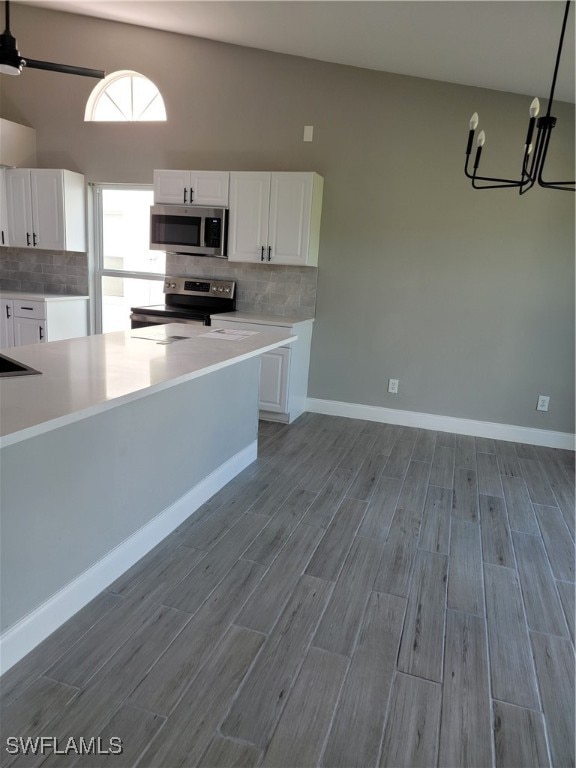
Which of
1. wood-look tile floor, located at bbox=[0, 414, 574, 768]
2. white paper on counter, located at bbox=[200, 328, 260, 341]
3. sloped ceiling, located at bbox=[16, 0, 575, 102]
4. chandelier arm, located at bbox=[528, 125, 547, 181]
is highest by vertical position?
sloped ceiling, located at bbox=[16, 0, 575, 102]

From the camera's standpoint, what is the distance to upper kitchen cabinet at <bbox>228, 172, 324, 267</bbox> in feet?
13.5

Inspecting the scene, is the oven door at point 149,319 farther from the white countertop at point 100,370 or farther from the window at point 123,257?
the white countertop at point 100,370

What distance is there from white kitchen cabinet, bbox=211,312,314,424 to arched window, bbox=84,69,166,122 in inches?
83.9

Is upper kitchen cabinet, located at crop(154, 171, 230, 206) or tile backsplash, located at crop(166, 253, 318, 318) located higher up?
upper kitchen cabinet, located at crop(154, 171, 230, 206)

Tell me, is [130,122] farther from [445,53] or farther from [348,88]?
[445,53]

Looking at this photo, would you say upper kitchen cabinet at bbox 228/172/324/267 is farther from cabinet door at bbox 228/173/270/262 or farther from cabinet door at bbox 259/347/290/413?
cabinet door at bbox 259/347/290/413

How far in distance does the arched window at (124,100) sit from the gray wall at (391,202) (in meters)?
0.12

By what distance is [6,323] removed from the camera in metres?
4.78

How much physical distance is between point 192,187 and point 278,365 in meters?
1.71

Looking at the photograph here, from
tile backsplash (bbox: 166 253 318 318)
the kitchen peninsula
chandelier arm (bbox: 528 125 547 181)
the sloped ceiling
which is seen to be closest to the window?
tile backsplash (bbox: 166 253 318 318)

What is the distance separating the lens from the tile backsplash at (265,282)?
453 centimetres

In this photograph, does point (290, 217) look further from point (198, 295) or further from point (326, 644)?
point (326, 644)

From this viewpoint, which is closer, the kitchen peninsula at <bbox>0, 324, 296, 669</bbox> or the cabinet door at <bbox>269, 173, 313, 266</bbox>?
the kitchen peninsula at <bbox>0, 324, 296, 669</bbox>

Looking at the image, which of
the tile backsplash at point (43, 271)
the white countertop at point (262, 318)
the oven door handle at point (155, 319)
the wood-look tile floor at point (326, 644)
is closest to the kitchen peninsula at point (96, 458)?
the wood-look tile floor at point (326, 644)
